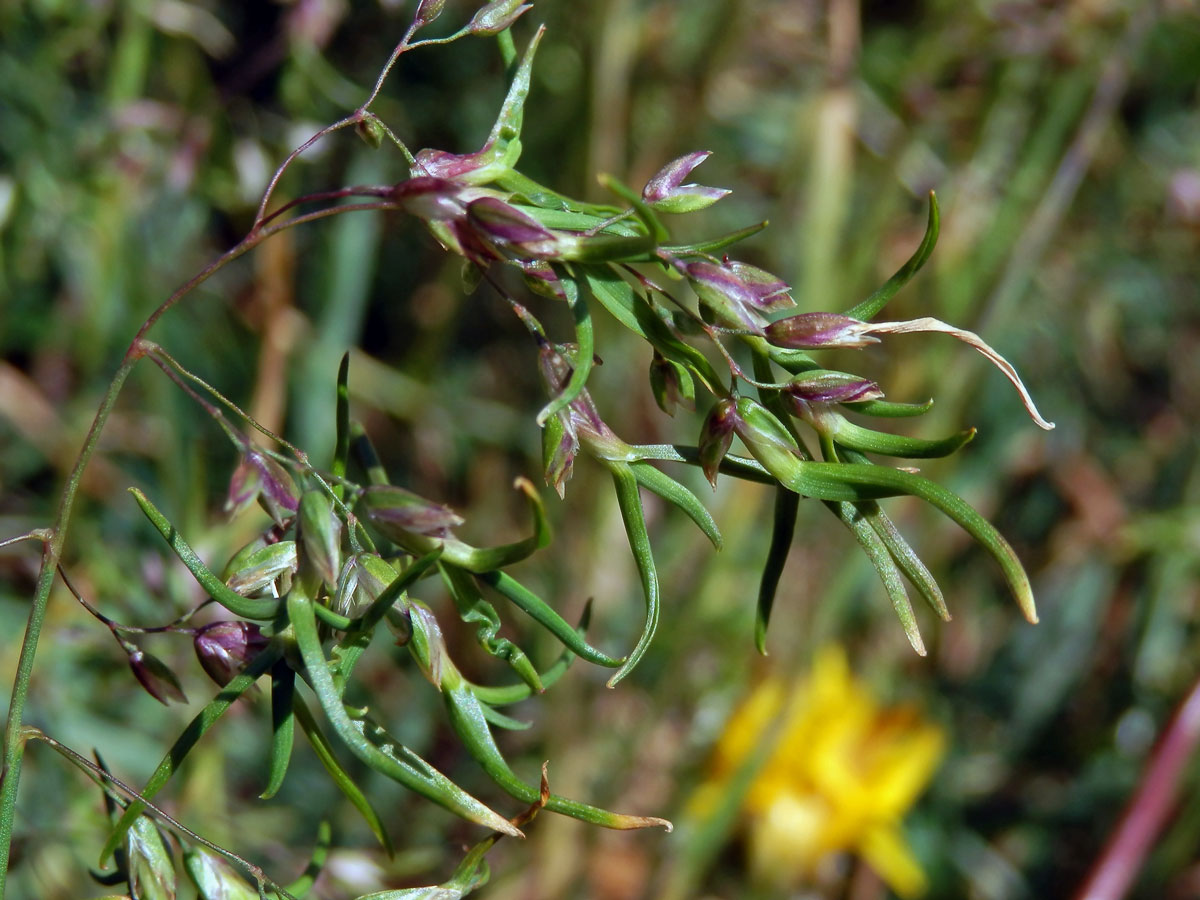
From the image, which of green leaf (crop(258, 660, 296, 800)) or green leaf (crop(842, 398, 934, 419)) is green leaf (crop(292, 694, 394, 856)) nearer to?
green leaf (crop(258, 660, 296, 800))

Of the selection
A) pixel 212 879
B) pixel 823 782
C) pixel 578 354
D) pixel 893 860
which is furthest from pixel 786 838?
pixel 578 354

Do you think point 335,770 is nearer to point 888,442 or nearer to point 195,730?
point 195,730

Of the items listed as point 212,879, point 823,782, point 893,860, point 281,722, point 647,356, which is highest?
point 281,722

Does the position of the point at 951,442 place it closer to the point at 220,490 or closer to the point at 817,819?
the point at 817,819

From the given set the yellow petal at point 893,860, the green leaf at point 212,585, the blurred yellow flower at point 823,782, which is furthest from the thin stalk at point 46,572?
the yellow petal at point 893,860

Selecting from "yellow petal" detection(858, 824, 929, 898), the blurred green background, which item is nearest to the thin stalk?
the blurred green background

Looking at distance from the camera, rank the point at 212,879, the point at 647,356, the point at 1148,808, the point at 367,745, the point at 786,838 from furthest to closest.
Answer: the point at 647,356, the point at 786,838, the point at 1148,808, the point at 212,879, the point at 367,745
